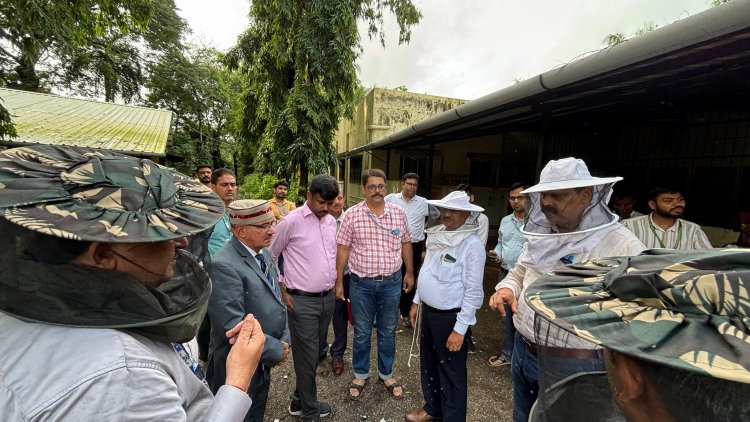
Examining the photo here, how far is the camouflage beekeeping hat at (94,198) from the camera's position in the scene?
27.8 inches

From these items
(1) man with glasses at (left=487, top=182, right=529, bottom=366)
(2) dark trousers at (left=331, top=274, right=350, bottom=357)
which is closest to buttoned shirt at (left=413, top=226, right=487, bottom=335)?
(1) man with glasses at (left=487, top=182, right=529, bottom=366)

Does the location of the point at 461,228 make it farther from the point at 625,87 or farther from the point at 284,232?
the point at 625,87

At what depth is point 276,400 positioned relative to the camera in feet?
9.73

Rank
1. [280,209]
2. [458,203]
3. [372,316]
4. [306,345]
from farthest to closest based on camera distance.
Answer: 1. [280,209]
2. [372,316]
3. [306,345]
4. [458,203]

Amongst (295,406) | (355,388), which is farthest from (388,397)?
(295,406)

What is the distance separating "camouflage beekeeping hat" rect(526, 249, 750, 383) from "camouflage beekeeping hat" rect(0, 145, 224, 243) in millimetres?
960

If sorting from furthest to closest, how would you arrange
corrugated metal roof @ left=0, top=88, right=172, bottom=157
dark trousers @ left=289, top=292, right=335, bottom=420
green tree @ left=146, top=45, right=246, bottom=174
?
green tree @ left=146, top=45, right=246, bottom=174 < corrugated metal roof @ left=0, top=88, right=172, bottom=157 < dark trousers @ left=289, top=292, right=335, bottom=420

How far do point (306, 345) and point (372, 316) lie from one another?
0.78 m

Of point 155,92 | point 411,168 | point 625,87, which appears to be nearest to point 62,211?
point 625,87

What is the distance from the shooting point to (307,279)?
2637 mm

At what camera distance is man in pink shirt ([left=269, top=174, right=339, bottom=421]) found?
8.50 ft

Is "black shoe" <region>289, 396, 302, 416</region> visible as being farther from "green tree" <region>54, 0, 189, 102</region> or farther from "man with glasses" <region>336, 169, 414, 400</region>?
"green tree" <region>54, 0, 189, 102</region>

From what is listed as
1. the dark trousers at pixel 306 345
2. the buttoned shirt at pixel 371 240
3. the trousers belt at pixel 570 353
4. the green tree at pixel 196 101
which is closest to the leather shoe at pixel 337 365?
the dark trousers at pixel 306 345

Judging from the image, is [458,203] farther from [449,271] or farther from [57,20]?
[57,20]
